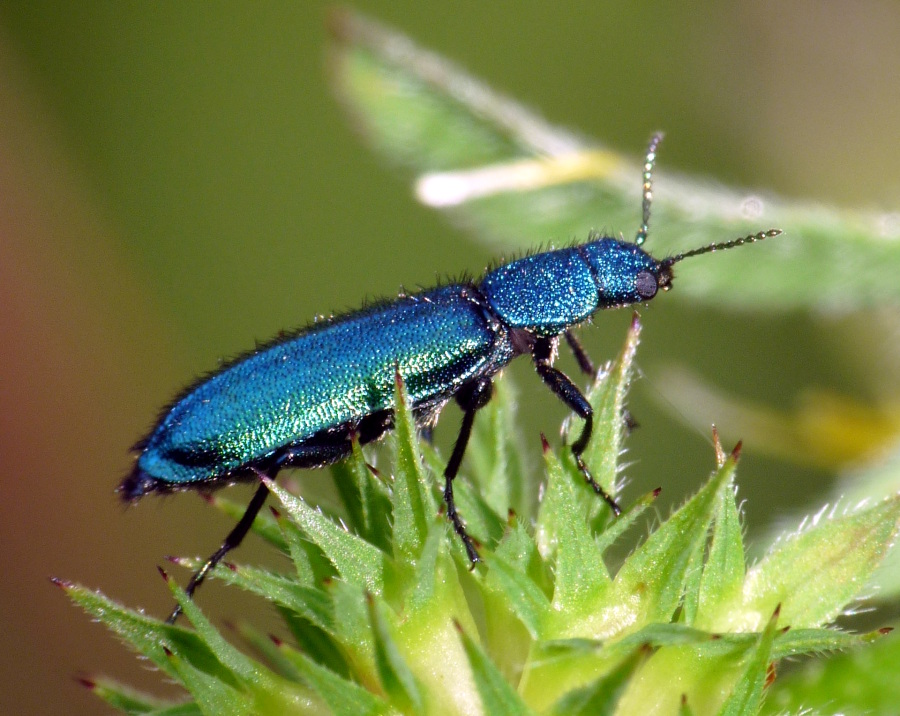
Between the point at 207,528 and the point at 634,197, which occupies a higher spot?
the point at 634,197

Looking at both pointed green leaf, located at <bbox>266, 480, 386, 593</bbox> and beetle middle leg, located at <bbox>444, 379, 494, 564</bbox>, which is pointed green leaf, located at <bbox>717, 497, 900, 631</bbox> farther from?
pointed green leaf, located at <bbox>266, 480, 386, 593</bbox>

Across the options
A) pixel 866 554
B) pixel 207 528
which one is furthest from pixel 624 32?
pixel 866 554

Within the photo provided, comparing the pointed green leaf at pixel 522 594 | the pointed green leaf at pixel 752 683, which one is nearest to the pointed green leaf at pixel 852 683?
the pointed green leaf at pixel 752 683

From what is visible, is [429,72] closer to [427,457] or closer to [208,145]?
[427,457]

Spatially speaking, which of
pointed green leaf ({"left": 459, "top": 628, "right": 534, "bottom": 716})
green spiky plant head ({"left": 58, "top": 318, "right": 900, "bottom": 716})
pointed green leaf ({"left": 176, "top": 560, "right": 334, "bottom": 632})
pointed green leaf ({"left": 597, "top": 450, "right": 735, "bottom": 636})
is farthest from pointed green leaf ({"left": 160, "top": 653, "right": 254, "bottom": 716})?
pointed green leaf ({"left": 597, "top": 450, "right": 735, "bottom": 636})

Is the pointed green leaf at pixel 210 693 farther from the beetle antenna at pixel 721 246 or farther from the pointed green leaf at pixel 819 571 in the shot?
the beetle antenna at pixel 721 246

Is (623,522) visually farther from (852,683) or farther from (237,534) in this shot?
(237,534)
